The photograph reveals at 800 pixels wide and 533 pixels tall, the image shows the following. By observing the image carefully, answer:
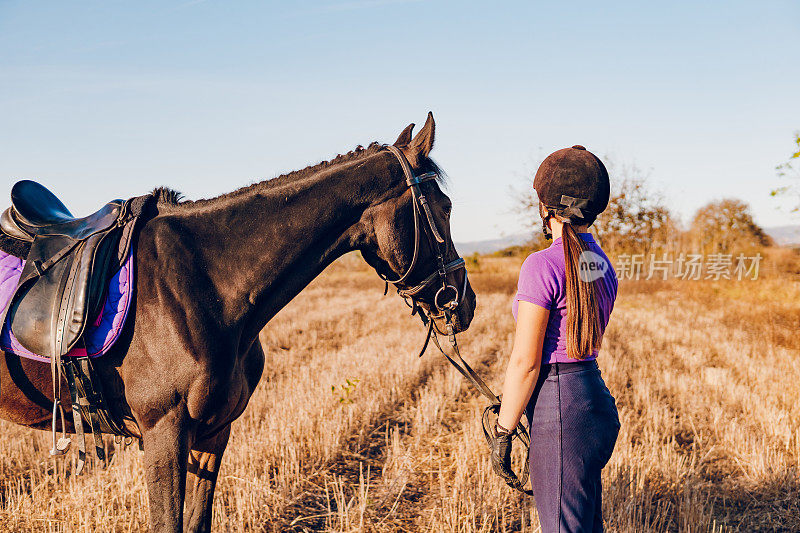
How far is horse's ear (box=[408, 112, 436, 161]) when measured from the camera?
3002mm

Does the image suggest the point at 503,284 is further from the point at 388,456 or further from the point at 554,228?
the point at 554,228

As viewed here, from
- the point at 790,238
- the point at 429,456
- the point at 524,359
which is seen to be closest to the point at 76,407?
the point at 524,359

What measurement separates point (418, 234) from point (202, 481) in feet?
5.92

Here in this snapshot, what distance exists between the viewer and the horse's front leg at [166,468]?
8.39 feet

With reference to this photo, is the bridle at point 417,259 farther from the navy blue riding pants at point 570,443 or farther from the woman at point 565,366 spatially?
the navy blue riding pants at point 570,443

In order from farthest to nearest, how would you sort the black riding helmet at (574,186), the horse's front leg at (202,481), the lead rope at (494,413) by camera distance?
the horse's front leg at (202,481)
the lead rope at (494,413)
the black riding helmet at (574,186)

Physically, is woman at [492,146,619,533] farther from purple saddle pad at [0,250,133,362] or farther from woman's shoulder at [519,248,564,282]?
purple saddle pad at [0,250,133,362]

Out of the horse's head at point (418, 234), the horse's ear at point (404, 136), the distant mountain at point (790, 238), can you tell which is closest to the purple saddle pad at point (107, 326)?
the horse's head at point (418, 234)

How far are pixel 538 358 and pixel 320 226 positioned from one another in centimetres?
132

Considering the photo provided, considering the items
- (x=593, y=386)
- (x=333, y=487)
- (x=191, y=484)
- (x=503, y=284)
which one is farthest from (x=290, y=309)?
(x=593, y=386)

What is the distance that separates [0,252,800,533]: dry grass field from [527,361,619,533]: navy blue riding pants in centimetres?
13

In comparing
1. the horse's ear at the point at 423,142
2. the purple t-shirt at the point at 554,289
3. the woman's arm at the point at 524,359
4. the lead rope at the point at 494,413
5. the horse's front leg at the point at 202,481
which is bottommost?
the horse's front leg at the point at 202,481

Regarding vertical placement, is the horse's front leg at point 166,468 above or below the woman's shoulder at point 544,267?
below

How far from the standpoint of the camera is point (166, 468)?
255cm
